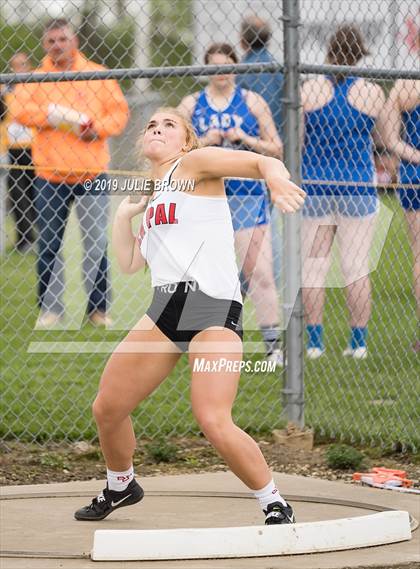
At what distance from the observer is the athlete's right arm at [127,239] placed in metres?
5.04

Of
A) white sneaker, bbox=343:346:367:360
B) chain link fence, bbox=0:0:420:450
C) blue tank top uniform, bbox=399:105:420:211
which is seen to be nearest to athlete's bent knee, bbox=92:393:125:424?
chain link fence, bbox=0:0:420:450

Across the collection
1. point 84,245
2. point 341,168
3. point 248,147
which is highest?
point 248,147

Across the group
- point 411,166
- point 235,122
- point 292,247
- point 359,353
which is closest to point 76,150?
point 235,122

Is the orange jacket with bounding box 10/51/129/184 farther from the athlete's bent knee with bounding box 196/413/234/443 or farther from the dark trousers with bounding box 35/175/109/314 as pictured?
the athlete's bent knee with bounding box 196/413/234/443

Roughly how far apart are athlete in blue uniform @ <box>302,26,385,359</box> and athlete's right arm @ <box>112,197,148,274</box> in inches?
97.6

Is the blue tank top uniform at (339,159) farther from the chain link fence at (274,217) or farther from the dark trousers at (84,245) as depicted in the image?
the dark trousers at (84,245)

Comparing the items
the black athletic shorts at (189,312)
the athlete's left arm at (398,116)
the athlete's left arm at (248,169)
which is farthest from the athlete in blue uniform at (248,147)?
the athlete's left arm at (248,169)

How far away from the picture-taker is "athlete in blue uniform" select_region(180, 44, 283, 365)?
753cm

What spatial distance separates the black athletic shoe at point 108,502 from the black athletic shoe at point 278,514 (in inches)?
27.3

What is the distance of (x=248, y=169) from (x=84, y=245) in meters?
3.60

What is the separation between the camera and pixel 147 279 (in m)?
7.46

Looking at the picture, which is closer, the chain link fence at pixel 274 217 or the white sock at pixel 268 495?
the white sock at pixel 268 495

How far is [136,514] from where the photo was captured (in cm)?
530

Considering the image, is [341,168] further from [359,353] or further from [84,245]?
[84,245]
